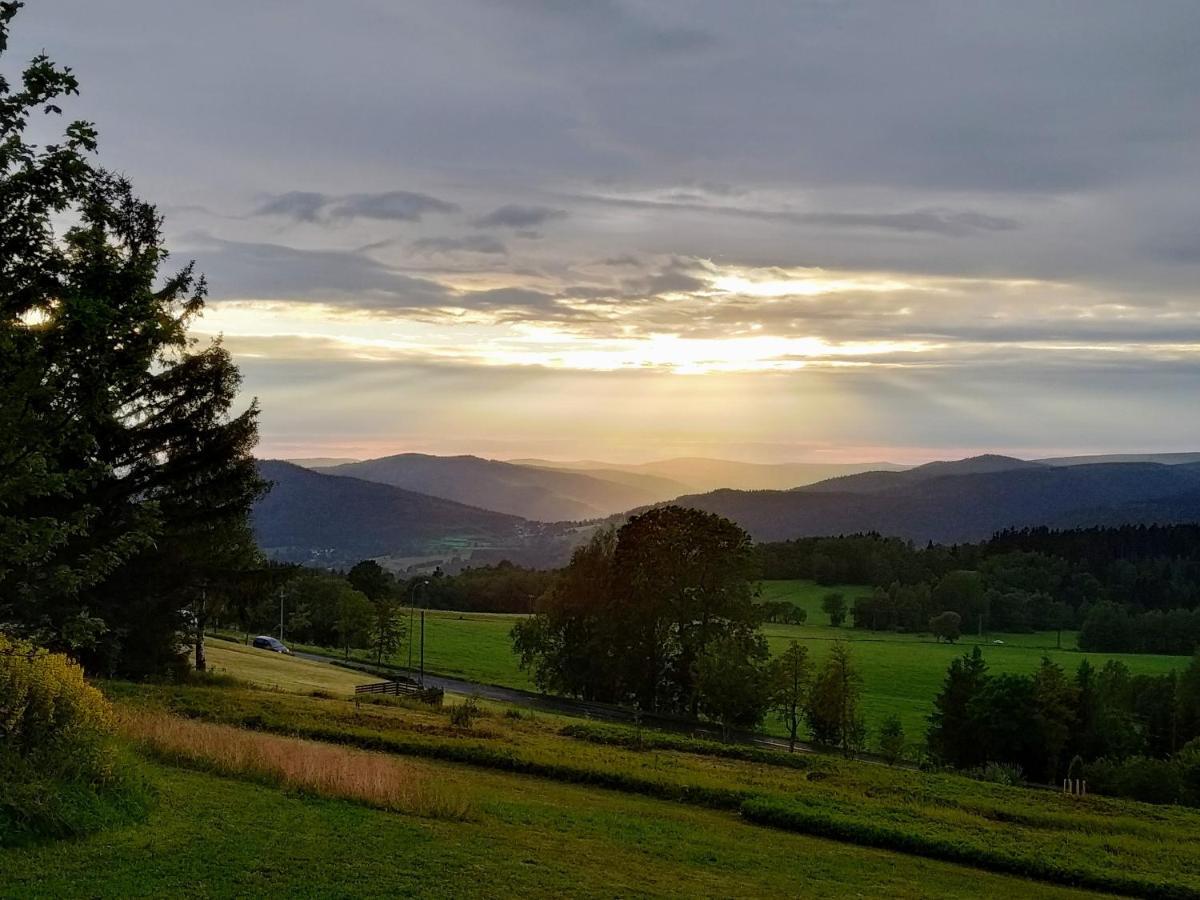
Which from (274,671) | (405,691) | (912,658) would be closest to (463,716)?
(405,691)

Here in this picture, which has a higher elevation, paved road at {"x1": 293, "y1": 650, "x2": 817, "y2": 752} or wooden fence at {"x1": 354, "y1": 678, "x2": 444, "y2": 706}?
wooden fence at {"x1": 354, "y1": 678, "x2": 444, "y2": 706}

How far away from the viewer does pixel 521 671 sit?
79.2 meters

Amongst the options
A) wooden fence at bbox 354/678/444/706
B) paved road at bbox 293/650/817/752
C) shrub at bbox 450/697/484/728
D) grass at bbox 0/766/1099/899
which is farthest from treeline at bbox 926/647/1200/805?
grass at bbox 0/766/1099/899

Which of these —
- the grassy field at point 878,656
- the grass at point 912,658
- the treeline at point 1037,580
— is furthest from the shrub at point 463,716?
the treeline at point 1037,580

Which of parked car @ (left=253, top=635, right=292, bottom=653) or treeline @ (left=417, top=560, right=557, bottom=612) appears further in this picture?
treeline @ (left=417, top=560, right=557, bottom=612)

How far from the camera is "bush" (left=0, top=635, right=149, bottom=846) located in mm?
11109

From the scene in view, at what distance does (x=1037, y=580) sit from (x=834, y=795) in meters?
152

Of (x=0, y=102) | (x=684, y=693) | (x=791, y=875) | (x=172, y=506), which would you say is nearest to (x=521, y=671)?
(x=684, y=693)

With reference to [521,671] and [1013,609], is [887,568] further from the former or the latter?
[521,671]

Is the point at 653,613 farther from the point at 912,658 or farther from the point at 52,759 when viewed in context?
the point at 912,658

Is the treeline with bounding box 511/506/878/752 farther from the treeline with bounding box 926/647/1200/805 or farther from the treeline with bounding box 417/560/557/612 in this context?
the treeline with bounding box 417/560/557/612

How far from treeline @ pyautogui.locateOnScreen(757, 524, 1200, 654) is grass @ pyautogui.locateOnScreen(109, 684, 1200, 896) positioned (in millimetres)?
100065

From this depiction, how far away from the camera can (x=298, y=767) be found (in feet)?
53.1

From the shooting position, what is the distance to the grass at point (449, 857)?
410 inches
